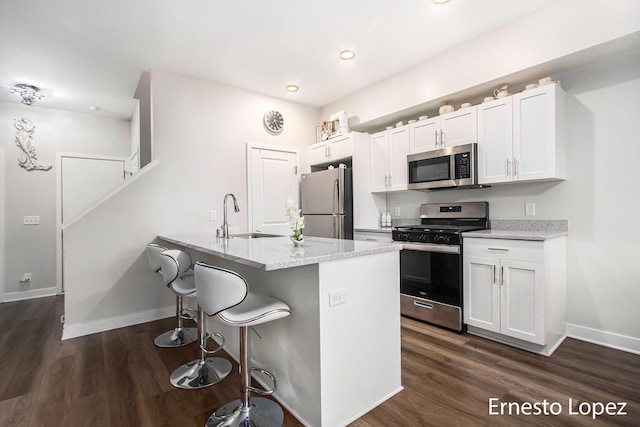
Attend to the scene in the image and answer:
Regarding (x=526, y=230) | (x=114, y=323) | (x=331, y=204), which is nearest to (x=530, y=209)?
(x=526, y=230)

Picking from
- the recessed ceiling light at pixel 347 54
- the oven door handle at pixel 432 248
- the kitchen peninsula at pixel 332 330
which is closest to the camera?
the kitchen peninsula at pixel 332 330

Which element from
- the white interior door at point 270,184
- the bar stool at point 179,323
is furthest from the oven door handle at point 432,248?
the bar stool at point 179,323

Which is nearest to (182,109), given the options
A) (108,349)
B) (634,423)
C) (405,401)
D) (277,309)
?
(108,349)

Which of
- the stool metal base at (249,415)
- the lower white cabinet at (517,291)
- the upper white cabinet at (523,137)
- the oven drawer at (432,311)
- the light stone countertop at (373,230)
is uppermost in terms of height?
the upper white cabinet at (523,137)

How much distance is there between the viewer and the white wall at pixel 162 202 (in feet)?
10.1

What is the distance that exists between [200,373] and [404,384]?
1.38 m

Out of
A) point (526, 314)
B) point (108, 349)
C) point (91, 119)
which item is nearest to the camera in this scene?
point (526, 314)

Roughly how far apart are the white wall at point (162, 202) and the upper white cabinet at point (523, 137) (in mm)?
2741

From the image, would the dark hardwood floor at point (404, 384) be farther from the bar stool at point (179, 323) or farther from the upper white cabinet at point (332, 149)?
the upper white cabinet at point (332, 149)

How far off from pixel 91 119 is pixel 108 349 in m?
3.80

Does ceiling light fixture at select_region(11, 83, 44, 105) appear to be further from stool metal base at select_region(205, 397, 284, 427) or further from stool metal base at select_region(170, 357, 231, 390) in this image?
stool metal base at select_region(205, 397, 284, 427)

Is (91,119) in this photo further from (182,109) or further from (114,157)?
(182,109)

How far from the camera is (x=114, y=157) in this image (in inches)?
194

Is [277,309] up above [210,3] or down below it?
below
